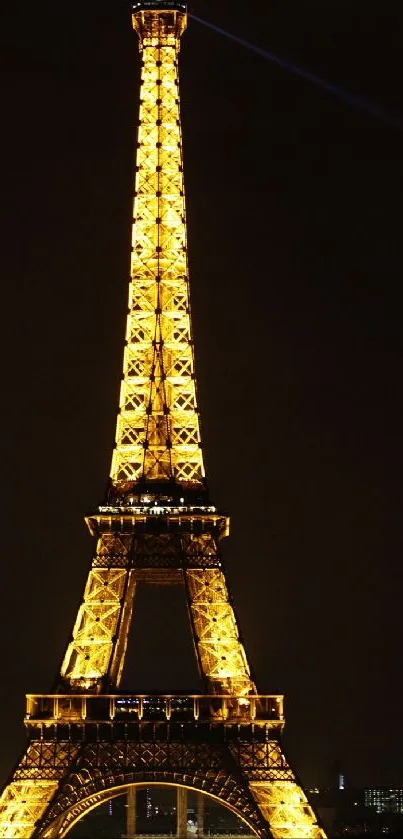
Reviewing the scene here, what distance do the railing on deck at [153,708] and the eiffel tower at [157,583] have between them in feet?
0.14

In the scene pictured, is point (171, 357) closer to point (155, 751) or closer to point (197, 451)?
point (197, 451)

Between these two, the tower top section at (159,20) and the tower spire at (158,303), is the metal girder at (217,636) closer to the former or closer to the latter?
the tower spire at (158,303)

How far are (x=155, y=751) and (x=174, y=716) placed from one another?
1.24 metres

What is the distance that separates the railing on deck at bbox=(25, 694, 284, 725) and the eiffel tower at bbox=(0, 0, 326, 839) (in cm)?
4

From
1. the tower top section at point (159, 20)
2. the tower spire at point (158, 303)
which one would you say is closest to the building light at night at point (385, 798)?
the tower spire at point (158, 303)

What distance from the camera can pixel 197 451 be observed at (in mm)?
65375

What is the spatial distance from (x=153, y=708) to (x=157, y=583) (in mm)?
6118

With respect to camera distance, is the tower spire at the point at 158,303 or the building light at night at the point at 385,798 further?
the building light at night at the point at 385,798

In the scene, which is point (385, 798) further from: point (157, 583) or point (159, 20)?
point (159, 20)

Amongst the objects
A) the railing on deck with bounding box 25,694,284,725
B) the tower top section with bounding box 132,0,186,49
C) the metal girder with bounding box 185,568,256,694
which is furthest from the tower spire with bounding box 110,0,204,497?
the railing on deck with bounding box 25,694,284,725

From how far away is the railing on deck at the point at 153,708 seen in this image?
60.7 metres

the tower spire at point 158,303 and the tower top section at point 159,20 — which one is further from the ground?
the tower top section at point 159,20

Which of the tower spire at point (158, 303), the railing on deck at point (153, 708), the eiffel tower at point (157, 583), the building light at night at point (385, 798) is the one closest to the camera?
the eiffel tower at point (157, 583)

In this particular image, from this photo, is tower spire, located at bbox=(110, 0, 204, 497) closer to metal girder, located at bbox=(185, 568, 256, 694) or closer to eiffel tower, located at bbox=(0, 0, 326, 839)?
eiffel tower, located at bbox=(0, 0, 326, 839)
